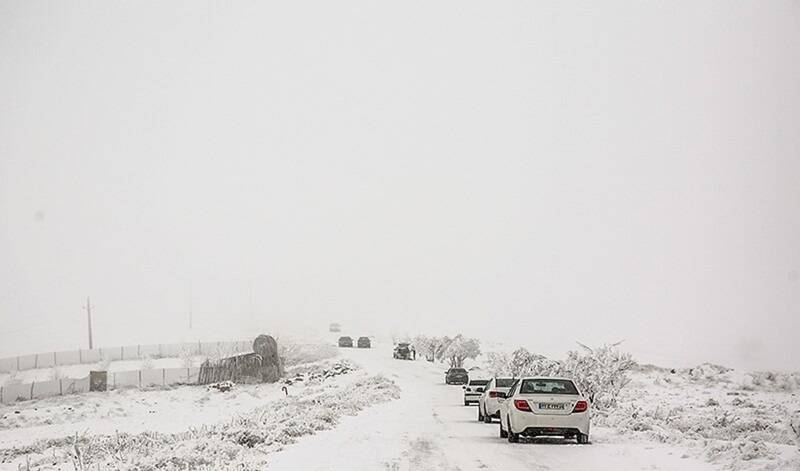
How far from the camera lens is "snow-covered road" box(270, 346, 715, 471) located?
1476 cm

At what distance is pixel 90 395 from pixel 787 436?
52.2 metres

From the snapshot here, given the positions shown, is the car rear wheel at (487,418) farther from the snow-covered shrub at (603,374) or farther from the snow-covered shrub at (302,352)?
the snow-covered shrub at (302,352)

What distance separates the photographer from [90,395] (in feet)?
195

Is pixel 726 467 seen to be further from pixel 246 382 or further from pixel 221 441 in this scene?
pixel 246 382

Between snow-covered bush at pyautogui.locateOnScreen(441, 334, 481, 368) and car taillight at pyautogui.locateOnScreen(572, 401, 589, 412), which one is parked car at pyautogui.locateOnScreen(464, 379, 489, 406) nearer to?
car taillight at pyautogui.locateOnScreen(572, 401, 589, 412)

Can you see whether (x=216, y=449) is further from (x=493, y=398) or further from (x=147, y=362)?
(x=147, y=362)

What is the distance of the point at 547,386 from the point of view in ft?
65.0

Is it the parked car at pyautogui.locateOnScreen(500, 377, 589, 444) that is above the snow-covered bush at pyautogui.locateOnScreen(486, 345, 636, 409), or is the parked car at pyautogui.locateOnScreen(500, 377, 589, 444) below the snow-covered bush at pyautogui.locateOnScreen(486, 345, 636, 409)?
above

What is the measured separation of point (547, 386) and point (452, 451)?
3759 millimetres

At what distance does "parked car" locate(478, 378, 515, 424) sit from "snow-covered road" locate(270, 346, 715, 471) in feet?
2.53

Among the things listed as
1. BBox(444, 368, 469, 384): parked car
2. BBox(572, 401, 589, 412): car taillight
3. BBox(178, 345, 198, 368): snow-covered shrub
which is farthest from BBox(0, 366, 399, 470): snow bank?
BBox(178, 345, 198, 368): snow-covered shrub

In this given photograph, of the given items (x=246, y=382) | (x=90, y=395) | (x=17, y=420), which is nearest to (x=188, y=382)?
(x=246, y=382)

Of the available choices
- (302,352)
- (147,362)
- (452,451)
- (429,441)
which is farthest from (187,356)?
(452,451)

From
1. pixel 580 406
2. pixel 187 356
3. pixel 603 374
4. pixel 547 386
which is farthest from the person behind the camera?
pixel 187 356
